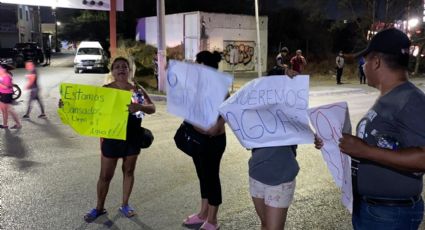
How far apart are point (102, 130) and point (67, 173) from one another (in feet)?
8.63

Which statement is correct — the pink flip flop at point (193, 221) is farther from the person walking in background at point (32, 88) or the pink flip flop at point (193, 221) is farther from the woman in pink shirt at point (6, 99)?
the person walking in background at point (32, 88)

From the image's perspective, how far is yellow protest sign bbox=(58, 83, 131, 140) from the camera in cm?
451

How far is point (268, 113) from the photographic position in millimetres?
3223

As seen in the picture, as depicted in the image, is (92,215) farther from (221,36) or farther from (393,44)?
(221,36)

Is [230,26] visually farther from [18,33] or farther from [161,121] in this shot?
[18,33]

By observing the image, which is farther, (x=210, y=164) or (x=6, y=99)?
(x=6, y=99)

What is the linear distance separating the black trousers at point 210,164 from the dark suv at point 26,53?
34992 mm

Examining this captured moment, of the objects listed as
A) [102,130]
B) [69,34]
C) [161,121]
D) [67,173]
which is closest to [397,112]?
[102,130]

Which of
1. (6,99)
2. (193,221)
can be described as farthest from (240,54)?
(193,221)

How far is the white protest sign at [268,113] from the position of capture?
3201 millimetres

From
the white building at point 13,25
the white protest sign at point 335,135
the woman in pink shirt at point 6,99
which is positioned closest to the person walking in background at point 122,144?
the white protest sign at point 335,135

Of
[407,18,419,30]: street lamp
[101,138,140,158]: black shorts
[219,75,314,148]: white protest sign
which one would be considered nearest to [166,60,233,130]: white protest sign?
[219,75,314,148]: white protest sign

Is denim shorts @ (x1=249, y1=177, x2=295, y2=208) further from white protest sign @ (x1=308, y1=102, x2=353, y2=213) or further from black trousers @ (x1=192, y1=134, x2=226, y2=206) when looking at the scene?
black trousers @ (x1=192, y1=134, x2=226, y2=206)

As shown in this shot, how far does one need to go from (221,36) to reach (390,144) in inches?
1151
